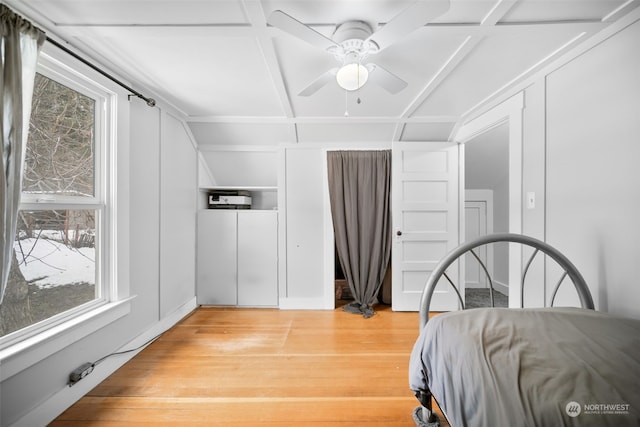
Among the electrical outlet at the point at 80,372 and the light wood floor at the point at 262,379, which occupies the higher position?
the electrical outlet at the point at 80,372

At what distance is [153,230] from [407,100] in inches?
98.3

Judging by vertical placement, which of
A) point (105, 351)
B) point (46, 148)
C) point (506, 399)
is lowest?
point (105, 351)

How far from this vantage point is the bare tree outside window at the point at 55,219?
4.32ft

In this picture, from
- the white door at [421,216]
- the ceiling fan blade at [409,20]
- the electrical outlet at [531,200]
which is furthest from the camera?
the white door at [421,216]

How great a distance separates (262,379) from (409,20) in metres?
2.16

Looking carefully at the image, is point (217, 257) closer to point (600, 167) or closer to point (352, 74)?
point (352, 74)

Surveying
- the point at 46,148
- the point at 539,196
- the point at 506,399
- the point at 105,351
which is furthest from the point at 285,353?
the point at 539,196

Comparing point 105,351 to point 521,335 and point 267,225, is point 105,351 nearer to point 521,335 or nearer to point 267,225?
point 267,225

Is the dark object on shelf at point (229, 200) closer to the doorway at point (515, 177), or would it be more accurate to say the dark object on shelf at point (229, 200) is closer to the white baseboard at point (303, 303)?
the white baseboard at point (303, 303)

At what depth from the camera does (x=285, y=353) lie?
1981 mm

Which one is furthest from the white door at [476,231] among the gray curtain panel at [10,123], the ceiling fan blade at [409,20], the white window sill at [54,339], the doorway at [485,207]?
the gray curtain panel at [10,123]

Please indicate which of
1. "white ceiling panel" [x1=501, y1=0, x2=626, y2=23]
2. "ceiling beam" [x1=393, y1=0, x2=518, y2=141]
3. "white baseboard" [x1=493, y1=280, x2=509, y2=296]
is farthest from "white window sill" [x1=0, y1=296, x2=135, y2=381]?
"white baseboard" [x1=493, y1=280, x2=509, y2=296]

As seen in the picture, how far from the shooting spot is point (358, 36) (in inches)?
48.3

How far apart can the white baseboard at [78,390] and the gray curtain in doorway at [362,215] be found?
193 centimetres
